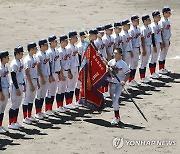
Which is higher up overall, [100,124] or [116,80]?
[116,80]

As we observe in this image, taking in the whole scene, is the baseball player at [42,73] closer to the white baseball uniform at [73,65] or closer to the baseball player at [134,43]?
the white baseball uniform at [73,65]

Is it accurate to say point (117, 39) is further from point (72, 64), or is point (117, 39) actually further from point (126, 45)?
point (72, 64)

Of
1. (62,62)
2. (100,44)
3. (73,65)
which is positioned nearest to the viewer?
(62,62)

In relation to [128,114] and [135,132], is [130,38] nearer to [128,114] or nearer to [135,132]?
[128,114]

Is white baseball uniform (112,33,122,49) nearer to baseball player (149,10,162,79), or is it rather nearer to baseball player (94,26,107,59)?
baseball player (94,26,107,59)

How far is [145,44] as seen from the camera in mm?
19797

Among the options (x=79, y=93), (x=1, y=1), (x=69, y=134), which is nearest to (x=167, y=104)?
(x=79, y=93)

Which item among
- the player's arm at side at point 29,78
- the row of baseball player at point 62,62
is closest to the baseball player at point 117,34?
the row of baseball player at point 62,62

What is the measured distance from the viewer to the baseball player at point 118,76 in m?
16.0

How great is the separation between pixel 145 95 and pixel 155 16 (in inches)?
101

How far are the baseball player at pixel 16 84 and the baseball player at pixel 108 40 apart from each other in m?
3.34

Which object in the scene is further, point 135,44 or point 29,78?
point 135,44

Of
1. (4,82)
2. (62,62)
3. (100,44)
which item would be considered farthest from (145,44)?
(4,82)

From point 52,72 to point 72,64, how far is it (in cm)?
75
